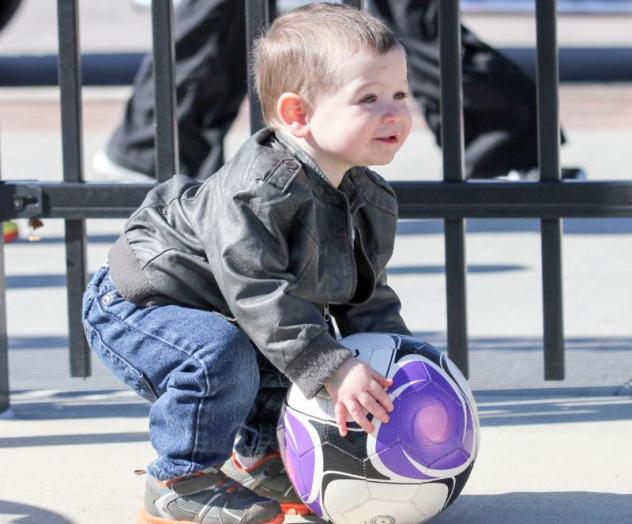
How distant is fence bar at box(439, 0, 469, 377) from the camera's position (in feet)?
12.6

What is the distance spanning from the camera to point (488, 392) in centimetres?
412

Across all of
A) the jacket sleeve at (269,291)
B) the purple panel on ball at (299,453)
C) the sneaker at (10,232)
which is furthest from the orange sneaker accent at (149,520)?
the sneaker at (10,232)

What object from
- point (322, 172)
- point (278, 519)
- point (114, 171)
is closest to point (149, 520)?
point (278, 519)

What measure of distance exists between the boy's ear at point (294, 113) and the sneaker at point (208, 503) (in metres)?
0.76

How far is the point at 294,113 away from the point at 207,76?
3817 mm

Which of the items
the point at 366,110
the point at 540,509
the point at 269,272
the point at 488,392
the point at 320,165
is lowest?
the point at 540,509

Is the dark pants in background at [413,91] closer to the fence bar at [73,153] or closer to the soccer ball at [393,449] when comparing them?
the fence bar at [73,153]

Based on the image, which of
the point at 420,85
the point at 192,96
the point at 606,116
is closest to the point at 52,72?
the point at 192,96

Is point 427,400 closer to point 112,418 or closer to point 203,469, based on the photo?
point 203,469

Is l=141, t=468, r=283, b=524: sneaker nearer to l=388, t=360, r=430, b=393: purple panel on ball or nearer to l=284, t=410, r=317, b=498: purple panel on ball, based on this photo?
l=284, t=410, r=317, b=498: purple panel on ball

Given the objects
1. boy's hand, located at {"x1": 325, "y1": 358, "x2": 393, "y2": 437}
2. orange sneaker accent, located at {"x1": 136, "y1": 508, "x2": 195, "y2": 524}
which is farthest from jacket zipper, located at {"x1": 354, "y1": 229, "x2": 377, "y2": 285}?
orange sneaker accent, located at {"x1": 136, "y1": 508, "x2": 195, "y2": 524}

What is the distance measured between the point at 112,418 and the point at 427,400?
1.40 metres

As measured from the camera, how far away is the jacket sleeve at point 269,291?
2807 mm

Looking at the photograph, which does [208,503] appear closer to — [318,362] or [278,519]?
[278,519]
